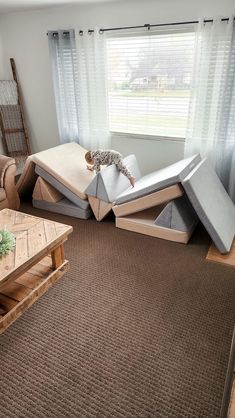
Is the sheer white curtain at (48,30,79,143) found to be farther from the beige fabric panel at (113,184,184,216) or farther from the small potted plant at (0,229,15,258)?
the small potted plant at (0,229,15,258)

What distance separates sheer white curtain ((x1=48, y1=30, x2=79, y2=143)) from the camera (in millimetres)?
3225

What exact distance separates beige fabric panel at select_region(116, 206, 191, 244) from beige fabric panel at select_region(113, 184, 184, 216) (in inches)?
3.7

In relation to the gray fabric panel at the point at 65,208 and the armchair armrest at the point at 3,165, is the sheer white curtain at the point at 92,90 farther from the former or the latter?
the armchair armrest at the point at 3,165

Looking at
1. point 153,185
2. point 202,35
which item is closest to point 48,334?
point 153,185

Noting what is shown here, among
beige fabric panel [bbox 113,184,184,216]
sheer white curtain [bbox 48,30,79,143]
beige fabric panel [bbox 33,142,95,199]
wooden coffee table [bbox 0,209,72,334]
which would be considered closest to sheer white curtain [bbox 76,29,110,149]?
sheer white curtain [bbox 48,30,79,143]

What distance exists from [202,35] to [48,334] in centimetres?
289

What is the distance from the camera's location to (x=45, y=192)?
2969mm

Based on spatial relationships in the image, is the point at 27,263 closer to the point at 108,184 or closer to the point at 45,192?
the point at 108,184

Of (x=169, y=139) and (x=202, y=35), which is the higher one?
(x=202, y=35)

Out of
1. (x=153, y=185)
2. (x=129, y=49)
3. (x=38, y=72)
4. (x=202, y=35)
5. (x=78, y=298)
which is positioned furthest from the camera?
(x=38, y=72)

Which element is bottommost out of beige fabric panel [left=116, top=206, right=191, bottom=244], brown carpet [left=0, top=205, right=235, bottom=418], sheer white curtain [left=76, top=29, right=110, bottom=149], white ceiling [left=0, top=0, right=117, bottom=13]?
brown carpet [left=0, top=205, right=235, bottom=418]

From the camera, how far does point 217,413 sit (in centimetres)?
122

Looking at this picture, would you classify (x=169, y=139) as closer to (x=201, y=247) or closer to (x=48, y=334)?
(x=201, y=247)

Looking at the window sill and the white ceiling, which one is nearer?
the white ceiling
